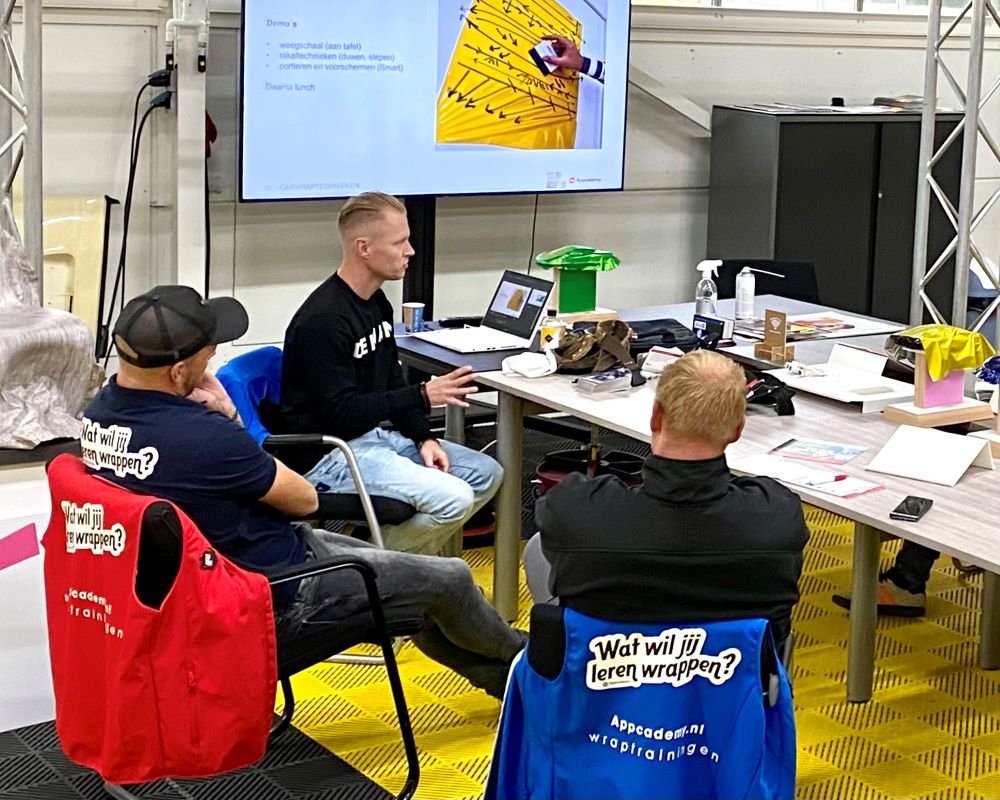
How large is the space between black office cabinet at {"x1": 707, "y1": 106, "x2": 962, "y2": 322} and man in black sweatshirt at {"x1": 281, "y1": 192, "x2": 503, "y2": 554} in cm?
322

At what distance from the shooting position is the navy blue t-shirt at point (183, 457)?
8.48 ft

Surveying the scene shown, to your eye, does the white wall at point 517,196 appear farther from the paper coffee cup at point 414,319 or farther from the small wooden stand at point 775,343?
the small wooden stand at point 775,343

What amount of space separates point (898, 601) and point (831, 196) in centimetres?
309

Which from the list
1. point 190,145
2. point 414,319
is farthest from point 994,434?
point 190,145

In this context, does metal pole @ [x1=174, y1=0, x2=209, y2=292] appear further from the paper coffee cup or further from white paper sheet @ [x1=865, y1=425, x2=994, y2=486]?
white paper sheet @ [x1=865, y1=425, x2=994, y2=486]

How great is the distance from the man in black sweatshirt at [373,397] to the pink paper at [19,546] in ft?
2.23

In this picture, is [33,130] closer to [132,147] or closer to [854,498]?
[132,147]

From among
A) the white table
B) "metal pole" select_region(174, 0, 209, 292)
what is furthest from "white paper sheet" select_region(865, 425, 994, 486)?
"metal pole" select_region(174, 0, 209, 292)

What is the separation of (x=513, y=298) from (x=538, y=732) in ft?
7.59

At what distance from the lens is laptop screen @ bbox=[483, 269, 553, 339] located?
4328 millimetres

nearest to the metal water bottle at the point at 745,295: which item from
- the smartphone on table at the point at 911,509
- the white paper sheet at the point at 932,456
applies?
the white paper sheet at the point at 932,456

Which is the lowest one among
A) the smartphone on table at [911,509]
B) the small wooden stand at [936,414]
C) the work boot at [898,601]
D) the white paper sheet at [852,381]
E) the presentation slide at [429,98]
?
the work boot at [898,601]

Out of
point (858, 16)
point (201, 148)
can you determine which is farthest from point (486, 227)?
point (858, 16)

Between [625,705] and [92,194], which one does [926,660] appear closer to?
[625,705]
